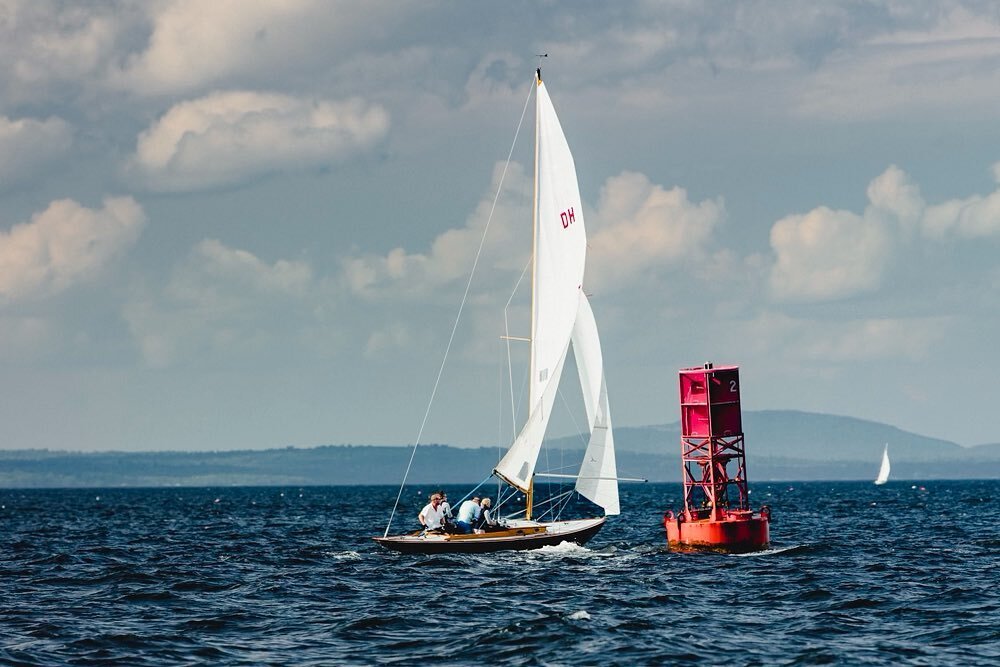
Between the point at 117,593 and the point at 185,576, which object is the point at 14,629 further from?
the point at 185,576

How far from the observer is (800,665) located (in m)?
26.0

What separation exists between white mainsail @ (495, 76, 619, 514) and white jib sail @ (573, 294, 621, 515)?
38 millimetres

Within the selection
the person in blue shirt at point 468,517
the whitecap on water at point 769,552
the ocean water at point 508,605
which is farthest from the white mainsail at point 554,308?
the whitecap on water at point 769,552

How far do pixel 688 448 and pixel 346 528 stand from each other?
31831 millimetres

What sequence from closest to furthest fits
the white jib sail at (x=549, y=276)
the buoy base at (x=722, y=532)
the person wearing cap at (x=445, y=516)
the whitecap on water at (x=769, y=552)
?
the person wearing cap at (x=445, y=516) → the buoy base at (x=722, y=532) → the whitecap on water at (x=769, y=552) → the white jib sail at (x=549, y=276)

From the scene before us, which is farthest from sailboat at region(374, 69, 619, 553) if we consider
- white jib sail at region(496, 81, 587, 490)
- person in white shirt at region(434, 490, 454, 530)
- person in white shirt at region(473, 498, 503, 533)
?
person in white shirt at region(434, 490, 454, 530)

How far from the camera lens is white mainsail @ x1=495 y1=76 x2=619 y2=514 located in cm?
4791

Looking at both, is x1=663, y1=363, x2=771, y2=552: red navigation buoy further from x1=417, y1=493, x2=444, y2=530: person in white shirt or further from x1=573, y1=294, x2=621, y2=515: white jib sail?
x1=417, y1=493, x2=444, y2=530: person in white shirt

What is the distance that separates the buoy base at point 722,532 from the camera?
Result: 46375 mm

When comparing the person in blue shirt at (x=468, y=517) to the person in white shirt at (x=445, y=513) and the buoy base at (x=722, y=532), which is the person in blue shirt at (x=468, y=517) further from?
the buoy base at (x=722, y=532)

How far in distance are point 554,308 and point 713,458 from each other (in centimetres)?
811

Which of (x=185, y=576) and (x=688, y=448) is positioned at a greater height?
(x=688, y=448)

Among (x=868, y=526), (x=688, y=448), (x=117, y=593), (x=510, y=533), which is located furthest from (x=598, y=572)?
(x=868, y=526)

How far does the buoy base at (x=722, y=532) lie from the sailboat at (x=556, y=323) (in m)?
2.71
